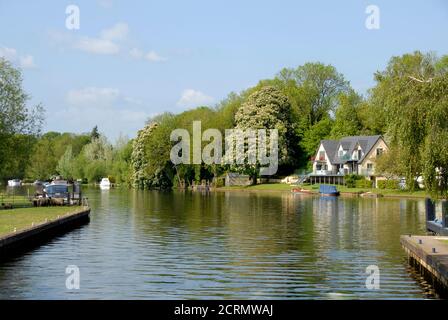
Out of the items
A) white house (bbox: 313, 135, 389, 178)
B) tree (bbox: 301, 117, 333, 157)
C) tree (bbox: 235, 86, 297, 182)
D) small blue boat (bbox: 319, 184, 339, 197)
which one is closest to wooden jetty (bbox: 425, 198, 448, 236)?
small blue boat (bbox: 319, 184, 339, 197)

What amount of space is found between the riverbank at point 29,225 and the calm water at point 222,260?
0.99 m

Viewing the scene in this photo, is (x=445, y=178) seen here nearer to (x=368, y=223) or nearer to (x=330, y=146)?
(x=368, y=223)

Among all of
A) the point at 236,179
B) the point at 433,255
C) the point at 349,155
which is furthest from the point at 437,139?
the point at 236,179

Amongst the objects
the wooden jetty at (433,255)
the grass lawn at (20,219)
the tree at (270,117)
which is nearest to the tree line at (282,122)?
the tree at (270,117)

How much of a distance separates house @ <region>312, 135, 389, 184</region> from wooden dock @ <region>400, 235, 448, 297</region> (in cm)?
7687

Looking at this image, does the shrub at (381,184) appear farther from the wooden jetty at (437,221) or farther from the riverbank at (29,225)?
the wooden jetty at (437,221)

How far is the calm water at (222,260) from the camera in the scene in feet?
82.1

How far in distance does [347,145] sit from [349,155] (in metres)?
2.89

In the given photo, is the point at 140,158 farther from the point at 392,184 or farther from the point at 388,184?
the point at 392,184

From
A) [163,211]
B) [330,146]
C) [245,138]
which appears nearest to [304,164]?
[330,146]

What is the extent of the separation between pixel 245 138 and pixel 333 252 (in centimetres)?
8290

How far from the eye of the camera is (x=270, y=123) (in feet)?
389

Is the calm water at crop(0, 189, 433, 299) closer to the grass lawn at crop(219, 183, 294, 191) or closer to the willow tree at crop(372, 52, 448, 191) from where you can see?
the willow tree at crop(372, 52, 448, 191)
